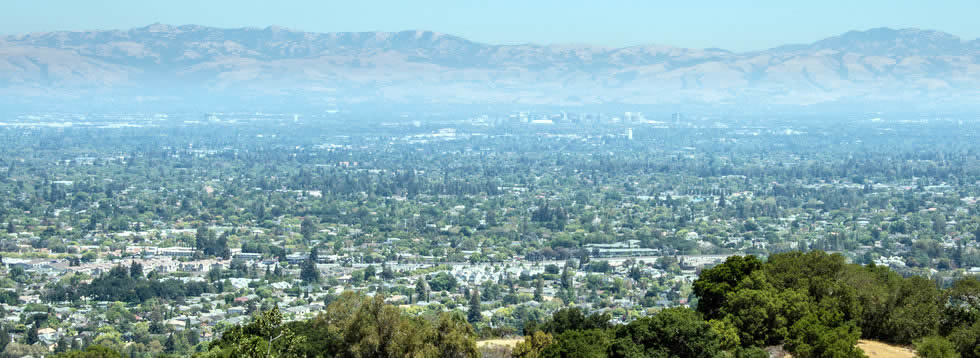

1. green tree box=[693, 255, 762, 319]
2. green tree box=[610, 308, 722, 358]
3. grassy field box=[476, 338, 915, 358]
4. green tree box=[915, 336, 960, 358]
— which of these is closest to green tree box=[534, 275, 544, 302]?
green tree box=[693, 255, 762, 319]

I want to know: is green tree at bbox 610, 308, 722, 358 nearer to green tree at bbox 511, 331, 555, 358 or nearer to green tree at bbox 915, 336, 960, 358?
green tree at bbox 511, 331, 555, 358

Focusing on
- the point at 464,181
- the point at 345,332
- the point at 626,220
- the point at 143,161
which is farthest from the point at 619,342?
the point at 143,161

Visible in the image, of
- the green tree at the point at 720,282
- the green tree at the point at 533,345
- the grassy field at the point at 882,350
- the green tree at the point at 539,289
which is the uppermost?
the green tree at the point at 720,282

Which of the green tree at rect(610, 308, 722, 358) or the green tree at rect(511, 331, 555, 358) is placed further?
the green tree at rect(511, 331, 555, 358)

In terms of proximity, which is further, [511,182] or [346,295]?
[511,182]

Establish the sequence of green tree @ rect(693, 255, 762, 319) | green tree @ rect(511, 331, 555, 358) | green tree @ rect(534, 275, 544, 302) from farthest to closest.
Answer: green tree @ rect(534, 275, 544, 302) < green tree @ rect(693, 255, 762, 319) < green tree @ rect(511, 331, 555, 358)

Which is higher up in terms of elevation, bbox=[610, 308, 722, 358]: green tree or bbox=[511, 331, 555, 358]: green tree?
bbox=[610, 308, 722, 358]: green tree

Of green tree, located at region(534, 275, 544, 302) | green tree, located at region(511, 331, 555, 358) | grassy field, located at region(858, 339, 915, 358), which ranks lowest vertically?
green tree, located at region(534, 275, 544, 302)

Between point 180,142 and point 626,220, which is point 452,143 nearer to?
point 180,142

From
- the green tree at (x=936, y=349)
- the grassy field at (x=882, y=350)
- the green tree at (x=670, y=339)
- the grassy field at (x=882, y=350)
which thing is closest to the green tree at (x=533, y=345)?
the green tree at (x=670, y=339)

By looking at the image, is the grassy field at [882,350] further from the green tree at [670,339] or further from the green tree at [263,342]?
the green tree at [263,342]

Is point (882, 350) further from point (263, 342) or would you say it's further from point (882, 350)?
point (263, 342)
